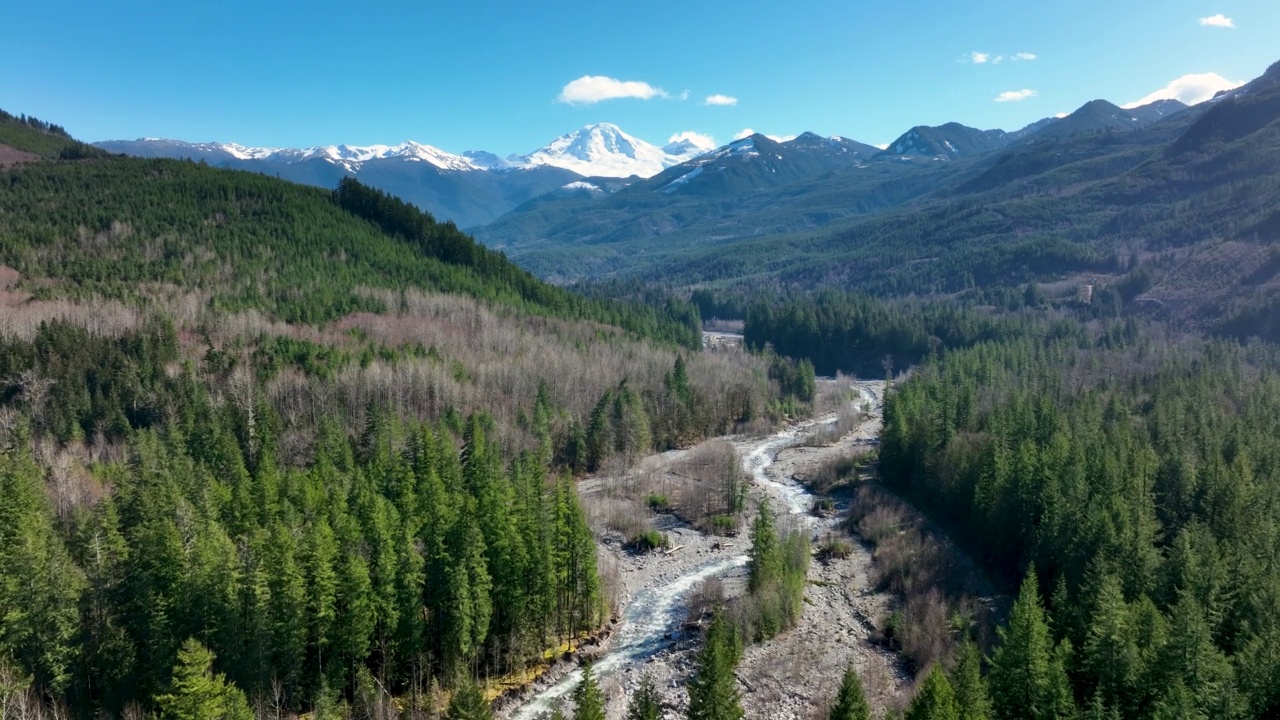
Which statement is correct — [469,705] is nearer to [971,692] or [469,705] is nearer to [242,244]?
[971,692]

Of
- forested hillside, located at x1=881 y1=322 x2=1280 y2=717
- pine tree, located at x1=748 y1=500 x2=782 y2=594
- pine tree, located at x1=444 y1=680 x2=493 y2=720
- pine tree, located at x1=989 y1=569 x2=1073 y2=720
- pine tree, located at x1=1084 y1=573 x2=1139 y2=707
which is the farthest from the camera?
pine tree, located at x1=748 y1=500 x2=782 y2=594

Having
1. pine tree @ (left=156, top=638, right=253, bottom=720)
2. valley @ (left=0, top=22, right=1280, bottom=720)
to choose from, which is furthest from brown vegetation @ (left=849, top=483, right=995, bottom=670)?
pine tree @ (left=156, top=638, right=253, bottom=720)

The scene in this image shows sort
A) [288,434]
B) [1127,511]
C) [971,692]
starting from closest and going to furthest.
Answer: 1. [971,692]
2. [1127,511]
3. [288,434]

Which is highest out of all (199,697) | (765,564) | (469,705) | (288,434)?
(469,705)

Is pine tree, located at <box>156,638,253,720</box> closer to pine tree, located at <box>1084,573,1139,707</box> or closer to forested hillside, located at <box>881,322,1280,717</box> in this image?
forested hillside, located at <box>881,322,1280,717</box>

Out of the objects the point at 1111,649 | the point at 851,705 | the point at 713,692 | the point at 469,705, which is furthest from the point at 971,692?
the point at 469,705

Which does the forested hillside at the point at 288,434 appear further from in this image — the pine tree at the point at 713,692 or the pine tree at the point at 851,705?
the pine tree at the point at 851,705
